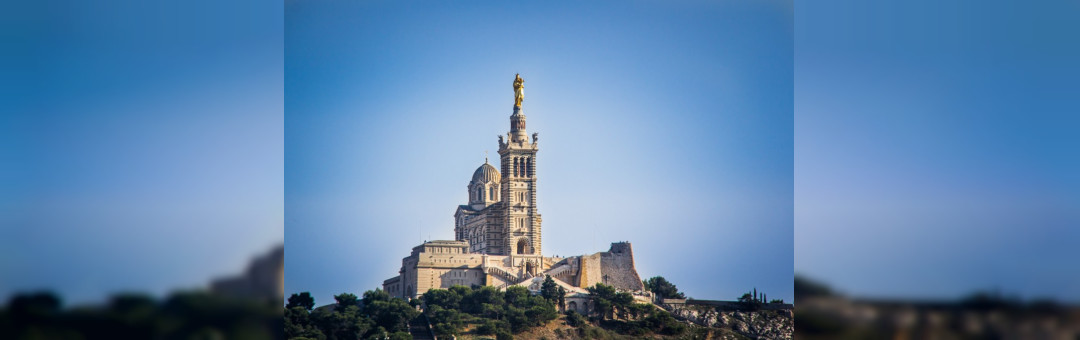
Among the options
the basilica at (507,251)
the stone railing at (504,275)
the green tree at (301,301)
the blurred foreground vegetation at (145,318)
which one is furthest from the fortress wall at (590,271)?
the blurred foreground vegetation at (145,318)

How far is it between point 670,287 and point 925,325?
22879mm

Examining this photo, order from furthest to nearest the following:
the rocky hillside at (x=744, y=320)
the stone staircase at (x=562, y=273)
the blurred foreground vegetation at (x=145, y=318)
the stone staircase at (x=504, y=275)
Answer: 1. the stone staircase at (x=562, y=273)
2. the stone staircase at (x=504, y=275)
3. the rocky hillside at (x=744, y=320)
4. the blurred foreground vegetation at (x=145, y=318)

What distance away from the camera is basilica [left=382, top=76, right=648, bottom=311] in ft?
101

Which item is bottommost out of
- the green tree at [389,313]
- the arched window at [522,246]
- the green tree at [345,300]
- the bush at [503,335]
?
the bush at [503,335]

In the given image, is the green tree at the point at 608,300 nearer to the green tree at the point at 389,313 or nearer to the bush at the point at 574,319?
the bush at the point at 574,319

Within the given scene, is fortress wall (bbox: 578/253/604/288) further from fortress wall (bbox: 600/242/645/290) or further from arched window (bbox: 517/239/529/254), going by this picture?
arched window (bbox: 517/239/529/254)

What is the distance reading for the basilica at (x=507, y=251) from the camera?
30.8 m

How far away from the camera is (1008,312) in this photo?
7984 mm

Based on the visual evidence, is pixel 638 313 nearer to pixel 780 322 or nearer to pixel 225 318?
pixel 780 322

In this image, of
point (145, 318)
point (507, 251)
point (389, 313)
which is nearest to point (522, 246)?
point (507, 251)

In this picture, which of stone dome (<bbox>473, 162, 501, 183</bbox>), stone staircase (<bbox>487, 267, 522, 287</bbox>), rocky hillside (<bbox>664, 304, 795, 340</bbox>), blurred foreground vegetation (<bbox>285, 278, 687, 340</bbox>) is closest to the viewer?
blurred foreground vegetation (<bbox>285, 278, 687, 340</bbox>)

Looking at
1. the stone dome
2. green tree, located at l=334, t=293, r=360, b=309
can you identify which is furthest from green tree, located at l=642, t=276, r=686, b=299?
green tree, located at l=334, t=293, r=360, b=309

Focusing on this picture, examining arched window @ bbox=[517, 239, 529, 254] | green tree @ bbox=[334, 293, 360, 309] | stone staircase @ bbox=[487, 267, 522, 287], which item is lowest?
green tree @ bbox=[334, 293, 360, 309]

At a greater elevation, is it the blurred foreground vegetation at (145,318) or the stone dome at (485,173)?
the stone dome at (485,173)
